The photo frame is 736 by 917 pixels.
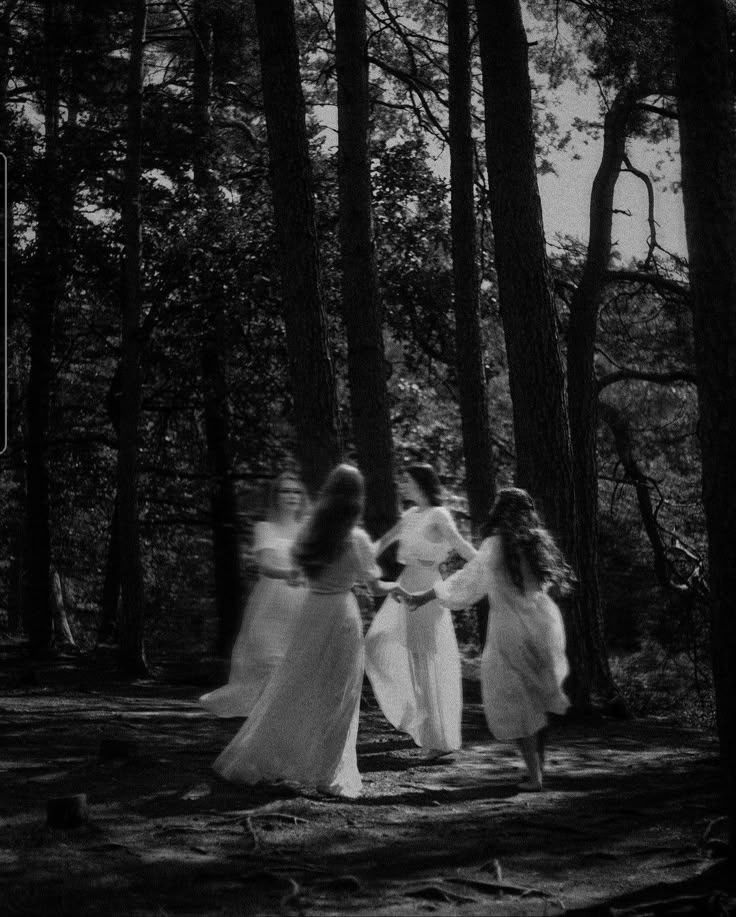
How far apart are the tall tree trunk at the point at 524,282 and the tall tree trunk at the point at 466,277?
392 cm

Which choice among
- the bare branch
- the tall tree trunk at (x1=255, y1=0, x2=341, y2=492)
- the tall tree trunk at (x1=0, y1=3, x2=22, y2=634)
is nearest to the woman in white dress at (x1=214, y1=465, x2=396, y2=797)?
the tall tree trunk at (x1=0, y1=3, x2=22, y2=634)

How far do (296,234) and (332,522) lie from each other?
15.0ft

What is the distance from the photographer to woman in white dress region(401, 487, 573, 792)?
9547 mm

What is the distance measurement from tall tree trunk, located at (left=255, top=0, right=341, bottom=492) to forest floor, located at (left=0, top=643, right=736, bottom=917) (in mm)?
3137

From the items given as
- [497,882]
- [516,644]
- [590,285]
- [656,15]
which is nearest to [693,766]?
[516,644]

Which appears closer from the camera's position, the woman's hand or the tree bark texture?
the woman's hand

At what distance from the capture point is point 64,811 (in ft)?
23.8

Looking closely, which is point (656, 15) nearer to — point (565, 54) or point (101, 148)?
point (565, 54)

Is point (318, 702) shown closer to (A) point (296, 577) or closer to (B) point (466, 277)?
(A) point (296, 577)

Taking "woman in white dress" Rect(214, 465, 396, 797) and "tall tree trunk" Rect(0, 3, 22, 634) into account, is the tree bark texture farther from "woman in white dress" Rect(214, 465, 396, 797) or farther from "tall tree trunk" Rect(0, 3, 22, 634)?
"woman in white dress" Rect(214, 465, 396, 797)

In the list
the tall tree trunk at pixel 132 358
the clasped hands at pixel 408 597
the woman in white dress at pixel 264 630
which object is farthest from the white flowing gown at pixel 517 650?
the tall tree trunk at pixel 132 358

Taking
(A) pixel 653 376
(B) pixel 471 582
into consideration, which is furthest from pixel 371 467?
(A) pixel 653 376

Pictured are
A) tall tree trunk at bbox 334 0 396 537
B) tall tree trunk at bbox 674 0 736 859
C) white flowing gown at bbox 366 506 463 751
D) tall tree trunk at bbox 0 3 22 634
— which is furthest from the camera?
tall tree trunk at bbox 334 0 396 537

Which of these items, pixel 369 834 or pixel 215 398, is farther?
pixel 215 398
